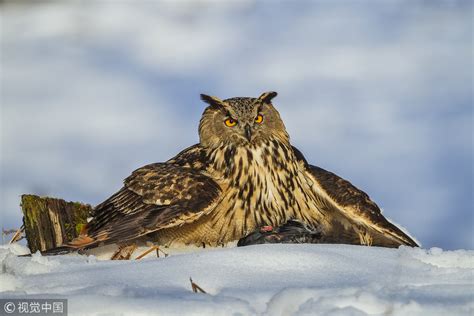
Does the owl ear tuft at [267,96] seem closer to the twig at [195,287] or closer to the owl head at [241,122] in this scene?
the owl head at [241,122]

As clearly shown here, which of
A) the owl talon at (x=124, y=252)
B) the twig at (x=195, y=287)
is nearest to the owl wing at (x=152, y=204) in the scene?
the owl talon at (x=124, y=252)

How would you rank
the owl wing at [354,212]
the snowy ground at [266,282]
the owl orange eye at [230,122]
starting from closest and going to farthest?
the snowy ground at [266,282], the owl wing at [354,212], the owl orange eye at [230,122]

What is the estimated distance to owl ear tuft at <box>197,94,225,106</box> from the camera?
Result: 283 inches

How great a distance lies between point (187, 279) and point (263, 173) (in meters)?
2.95

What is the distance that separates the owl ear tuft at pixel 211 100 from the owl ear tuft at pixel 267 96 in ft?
1.12

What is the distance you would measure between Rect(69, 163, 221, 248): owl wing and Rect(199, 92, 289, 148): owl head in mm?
419

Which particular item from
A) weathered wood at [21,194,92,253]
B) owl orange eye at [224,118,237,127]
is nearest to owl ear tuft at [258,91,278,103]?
owl orange eye at [224,118,237,127]

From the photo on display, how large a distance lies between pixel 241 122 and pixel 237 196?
25.4 inches

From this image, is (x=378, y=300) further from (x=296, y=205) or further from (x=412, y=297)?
(x=296, y=205)

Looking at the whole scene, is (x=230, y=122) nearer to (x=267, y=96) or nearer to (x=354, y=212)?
(x=267, y=96)

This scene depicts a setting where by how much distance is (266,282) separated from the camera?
13.1 feet

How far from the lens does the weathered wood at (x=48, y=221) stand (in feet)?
23.5

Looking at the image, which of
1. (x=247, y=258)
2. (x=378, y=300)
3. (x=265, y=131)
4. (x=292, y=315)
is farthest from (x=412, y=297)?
(x=265, y=131)

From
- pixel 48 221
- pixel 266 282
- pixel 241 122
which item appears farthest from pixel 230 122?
pixel 266 282
